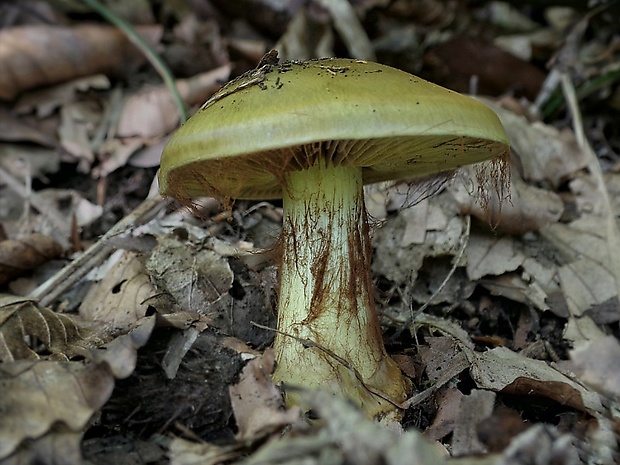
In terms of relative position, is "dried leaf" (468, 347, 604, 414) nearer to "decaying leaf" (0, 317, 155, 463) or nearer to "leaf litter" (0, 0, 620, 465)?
"leaf litter" (0, 0, 620, 465)

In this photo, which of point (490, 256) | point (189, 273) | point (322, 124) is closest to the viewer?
point (322, 124)

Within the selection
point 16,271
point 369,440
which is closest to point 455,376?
point 369,440

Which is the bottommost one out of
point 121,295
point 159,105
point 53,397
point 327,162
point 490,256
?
point 53,397

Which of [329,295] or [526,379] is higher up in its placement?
[329,295]

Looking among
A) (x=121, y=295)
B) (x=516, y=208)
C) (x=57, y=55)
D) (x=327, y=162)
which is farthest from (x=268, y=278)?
(x=57, y=55)

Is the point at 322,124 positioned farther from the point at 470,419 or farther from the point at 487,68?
the point at 487,68

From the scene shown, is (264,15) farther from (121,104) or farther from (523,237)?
(523,237)

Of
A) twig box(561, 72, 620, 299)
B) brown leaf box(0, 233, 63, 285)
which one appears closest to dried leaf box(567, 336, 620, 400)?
twig box(561, 72, 620, 299)

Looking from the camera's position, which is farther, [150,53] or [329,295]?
[150,53]
